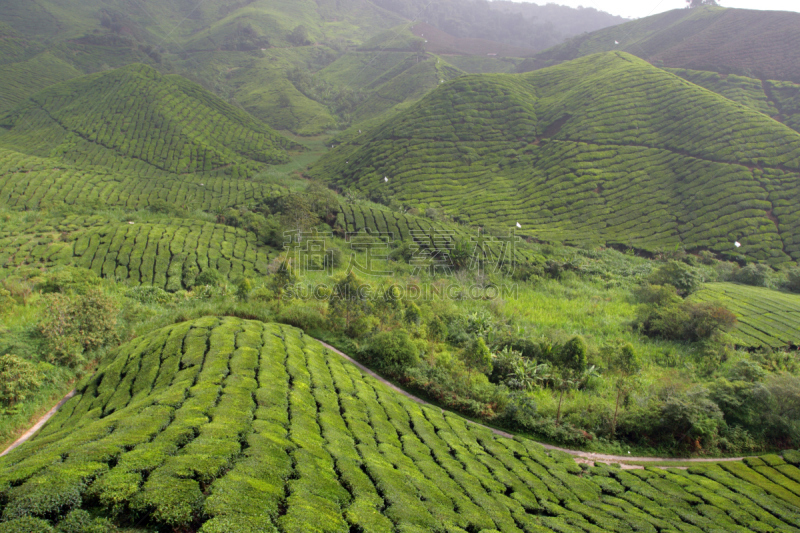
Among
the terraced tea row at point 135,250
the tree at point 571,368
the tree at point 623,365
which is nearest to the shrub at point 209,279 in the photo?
the terraced tea row at point 135,250

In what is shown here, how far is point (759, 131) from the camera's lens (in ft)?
166

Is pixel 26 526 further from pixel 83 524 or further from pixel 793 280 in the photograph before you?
pixel 793 280

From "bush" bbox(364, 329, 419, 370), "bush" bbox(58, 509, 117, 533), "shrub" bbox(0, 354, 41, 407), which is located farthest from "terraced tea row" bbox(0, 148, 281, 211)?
"bush" bbox(58, 509, 117, 533)

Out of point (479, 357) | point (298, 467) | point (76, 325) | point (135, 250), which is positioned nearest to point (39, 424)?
point (76, 325)

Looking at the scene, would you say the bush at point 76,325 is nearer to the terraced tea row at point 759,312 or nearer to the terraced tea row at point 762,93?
the terraced tea row at point 759,312

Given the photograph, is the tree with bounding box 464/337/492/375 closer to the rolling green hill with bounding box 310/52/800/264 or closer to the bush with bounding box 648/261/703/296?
the bush with bounding box 648/261/703/296

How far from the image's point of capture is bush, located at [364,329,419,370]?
21516 millimetres

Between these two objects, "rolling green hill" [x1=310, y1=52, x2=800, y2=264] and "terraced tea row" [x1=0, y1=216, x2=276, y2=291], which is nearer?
"terraced tea row" [x1=0, y1=216, x2=276, y2=291]

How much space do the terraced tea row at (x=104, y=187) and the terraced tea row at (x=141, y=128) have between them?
21.8ft

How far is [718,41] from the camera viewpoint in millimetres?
83688

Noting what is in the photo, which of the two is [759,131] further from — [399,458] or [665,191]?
[399,458]

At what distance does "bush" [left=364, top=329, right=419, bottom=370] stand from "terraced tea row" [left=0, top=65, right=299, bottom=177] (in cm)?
5407

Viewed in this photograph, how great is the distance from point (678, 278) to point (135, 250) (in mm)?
46794

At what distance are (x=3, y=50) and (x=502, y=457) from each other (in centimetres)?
14287
